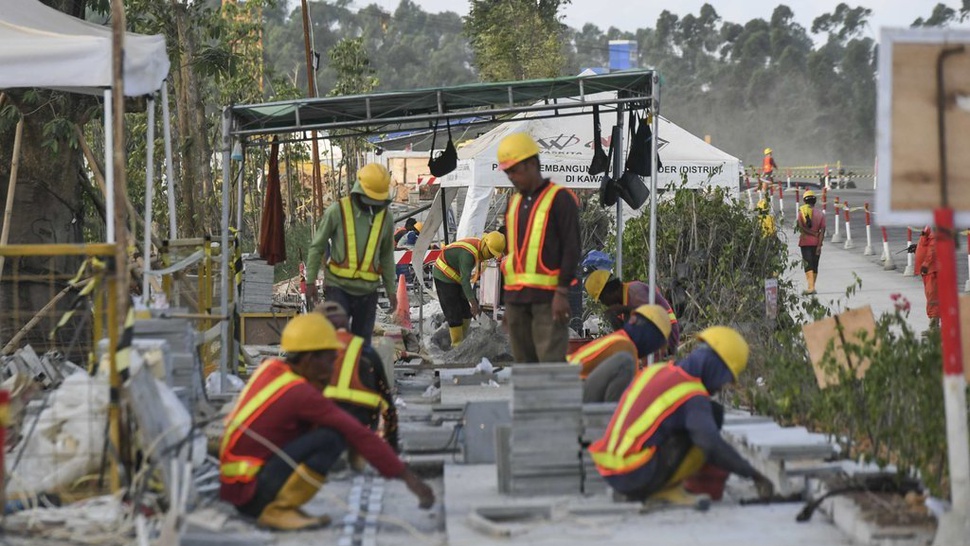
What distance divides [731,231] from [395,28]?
15299cm

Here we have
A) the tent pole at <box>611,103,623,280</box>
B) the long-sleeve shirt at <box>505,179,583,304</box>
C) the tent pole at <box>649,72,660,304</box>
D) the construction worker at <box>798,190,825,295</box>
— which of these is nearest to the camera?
the long-sleeve shirt at <box>505,179,583,304</box>

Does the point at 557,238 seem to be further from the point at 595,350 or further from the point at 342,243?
the point at 342,243

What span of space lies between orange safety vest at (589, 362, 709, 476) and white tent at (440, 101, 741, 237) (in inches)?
428

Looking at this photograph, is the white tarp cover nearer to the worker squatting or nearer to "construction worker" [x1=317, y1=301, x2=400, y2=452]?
the worker squatting

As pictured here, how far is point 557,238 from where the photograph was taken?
9539 mm

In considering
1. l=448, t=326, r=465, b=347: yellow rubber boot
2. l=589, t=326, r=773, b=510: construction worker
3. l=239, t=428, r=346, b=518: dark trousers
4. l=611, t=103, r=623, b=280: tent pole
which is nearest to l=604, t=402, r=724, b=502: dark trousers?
l=589, t=326, r=773, b=510: construction worker

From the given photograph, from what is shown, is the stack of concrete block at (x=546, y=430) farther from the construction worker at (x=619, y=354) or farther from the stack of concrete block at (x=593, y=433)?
the construction worker at (x=619, y=354)

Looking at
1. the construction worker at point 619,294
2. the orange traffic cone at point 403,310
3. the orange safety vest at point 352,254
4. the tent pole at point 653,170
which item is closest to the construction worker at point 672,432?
the construction worker at point 619,294

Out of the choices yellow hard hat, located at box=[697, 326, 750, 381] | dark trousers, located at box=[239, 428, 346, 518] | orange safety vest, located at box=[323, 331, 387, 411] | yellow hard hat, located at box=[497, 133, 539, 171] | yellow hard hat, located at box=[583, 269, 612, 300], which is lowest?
dark trousers, located at box=[239, 428, 346, 518]

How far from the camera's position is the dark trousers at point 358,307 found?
1086 cm

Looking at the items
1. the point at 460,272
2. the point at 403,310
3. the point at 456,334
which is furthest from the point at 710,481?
the point at 403,310

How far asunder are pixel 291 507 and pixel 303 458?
0.32 meters

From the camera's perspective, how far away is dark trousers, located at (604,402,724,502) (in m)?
7.39

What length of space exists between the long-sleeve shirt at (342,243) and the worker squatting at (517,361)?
0.01m
